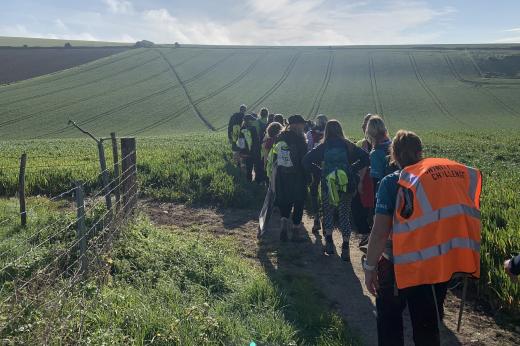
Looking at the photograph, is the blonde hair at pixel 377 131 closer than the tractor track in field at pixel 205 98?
Yes

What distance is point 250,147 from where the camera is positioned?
10.5 metres

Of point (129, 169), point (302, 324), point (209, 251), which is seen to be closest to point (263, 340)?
point (302, 324)

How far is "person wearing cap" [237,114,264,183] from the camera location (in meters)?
10.5

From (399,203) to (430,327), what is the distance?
3.06 feet

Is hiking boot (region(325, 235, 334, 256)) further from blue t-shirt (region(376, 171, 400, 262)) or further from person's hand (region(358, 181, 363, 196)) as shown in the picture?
blue t-shirt (region(376, 171, 400, 262))

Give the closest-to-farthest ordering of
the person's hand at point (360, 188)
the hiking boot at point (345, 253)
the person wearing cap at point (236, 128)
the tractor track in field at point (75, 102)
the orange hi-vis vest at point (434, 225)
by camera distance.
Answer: the orange hi-vis vest at point (434, 225) < the hiking boot at point (345, 253) < the person's hand at point (360, 188) < the person wearing cap at point (236, 128) < the tractor track in field at point (75, 102)

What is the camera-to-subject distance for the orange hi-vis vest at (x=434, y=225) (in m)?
2.91

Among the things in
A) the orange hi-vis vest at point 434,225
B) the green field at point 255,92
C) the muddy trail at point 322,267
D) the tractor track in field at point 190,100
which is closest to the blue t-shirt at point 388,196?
the orange hi-vis vest at point 434,225

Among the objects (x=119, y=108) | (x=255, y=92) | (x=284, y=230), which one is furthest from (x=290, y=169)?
(x=255, y=92)

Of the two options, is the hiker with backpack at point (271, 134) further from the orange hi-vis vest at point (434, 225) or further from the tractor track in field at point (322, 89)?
the tractor track in field at point (322, 89)

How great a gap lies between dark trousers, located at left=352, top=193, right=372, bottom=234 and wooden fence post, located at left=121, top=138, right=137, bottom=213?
137 inches

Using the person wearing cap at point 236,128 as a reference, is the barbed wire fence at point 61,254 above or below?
below

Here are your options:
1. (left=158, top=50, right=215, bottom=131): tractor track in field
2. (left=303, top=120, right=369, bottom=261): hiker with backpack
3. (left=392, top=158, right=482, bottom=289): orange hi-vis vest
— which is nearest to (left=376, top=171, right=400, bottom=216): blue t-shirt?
(left=392, top=158, right=482, bottom=289): orange hi-vis vest

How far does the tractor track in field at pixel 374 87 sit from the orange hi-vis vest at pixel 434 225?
41.4m
